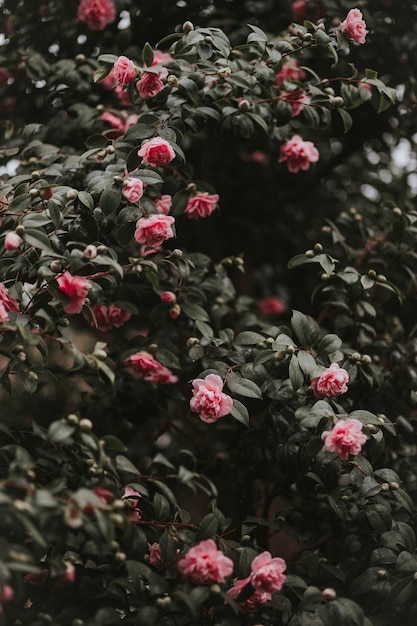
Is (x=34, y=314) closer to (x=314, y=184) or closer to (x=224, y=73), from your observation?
(x=224, y=73)

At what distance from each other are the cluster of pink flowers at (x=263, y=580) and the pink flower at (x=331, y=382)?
0.31 metres

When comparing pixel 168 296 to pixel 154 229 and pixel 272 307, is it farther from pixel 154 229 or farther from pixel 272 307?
pixel 272 307

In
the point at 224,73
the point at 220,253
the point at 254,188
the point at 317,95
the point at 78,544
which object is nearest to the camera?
the point at 78,544

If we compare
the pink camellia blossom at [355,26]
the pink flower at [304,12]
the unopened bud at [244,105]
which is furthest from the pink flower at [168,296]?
the pink flower at [304,12]

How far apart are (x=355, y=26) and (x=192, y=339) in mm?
728

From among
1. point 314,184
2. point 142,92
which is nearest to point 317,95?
point 142,92

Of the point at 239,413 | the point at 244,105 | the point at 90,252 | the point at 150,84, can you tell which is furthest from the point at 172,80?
the point at 239,413

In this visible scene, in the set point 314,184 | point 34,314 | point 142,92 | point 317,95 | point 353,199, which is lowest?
point 353,199

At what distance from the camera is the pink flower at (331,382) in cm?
132

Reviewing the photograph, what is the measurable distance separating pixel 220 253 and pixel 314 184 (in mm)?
376

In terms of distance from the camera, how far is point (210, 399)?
1.30m

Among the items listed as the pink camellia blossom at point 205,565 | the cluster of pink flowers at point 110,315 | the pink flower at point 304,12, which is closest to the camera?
the pink camellia blossom at point 205,565

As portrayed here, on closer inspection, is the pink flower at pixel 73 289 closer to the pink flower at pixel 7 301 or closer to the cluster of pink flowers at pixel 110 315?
the pink flower at pixel 7 301

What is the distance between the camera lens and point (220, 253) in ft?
7.11
